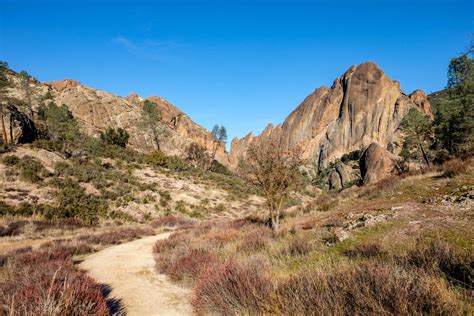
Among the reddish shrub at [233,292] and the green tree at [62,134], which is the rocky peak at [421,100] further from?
the reddish shrub at [233,292]

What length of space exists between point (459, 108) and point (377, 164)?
3359cm

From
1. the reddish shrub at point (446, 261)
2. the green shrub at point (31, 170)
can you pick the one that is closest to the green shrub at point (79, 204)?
the green shrub at point (31, 170)

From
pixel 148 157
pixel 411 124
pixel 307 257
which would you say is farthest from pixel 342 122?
pixel 307 257

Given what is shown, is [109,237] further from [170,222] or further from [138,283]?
[138,283]

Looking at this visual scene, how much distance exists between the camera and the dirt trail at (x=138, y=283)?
17.4ft

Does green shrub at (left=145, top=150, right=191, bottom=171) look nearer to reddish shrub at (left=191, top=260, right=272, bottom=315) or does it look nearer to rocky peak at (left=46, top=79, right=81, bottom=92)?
reddish shrub at (left=191, top=260, right=272, bottom=315)

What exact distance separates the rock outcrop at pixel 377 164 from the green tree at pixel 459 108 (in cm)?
2515

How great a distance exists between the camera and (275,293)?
3.94 m

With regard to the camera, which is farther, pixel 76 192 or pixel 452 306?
pixel 76 192

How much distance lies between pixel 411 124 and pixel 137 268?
41038mm

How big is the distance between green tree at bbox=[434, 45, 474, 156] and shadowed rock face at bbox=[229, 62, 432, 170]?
222ft

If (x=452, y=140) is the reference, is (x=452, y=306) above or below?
below

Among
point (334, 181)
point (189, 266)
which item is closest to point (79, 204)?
point (189, 266)

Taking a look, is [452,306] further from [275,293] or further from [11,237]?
[11,237]
